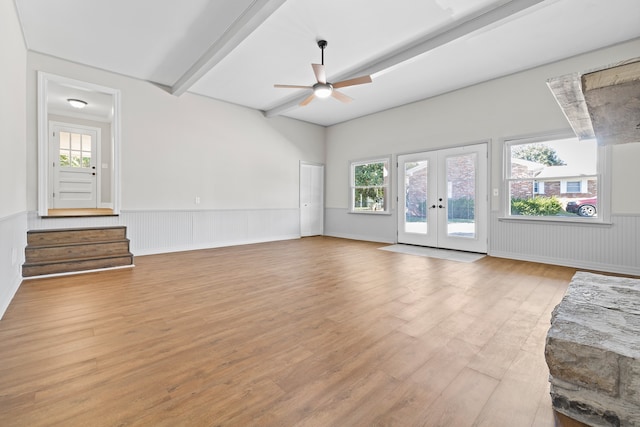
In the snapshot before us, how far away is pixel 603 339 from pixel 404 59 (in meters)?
4.02

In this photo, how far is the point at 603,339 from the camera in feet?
4.28

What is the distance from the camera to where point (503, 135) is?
509 centimetres

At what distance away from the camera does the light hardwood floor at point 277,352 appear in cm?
137

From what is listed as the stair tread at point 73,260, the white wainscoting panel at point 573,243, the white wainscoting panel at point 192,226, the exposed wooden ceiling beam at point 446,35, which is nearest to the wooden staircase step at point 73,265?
the stair tread at point 73,260

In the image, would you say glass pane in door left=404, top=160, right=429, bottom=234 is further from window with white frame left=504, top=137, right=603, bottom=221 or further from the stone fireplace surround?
the stone fireplace surround

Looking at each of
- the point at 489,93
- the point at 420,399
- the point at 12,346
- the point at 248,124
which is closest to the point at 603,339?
the point at 420,399

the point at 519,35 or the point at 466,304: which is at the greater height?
the point at 519,35

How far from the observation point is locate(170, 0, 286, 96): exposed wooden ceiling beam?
3145mm

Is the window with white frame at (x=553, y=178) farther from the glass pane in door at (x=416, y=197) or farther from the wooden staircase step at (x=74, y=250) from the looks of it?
the wooden staircase step at (x=74, y=250)

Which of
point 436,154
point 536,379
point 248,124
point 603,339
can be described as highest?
point 248,124

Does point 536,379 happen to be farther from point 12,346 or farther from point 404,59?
point 404,59

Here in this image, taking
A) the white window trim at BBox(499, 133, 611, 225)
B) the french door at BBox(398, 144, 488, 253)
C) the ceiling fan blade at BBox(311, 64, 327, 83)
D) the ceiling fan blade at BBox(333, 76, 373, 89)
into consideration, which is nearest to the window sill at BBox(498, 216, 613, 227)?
the white window trim at BBox(499, 133, 611, 225)

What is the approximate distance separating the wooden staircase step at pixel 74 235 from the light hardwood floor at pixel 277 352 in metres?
0.71

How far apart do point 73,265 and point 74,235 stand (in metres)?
0.52
